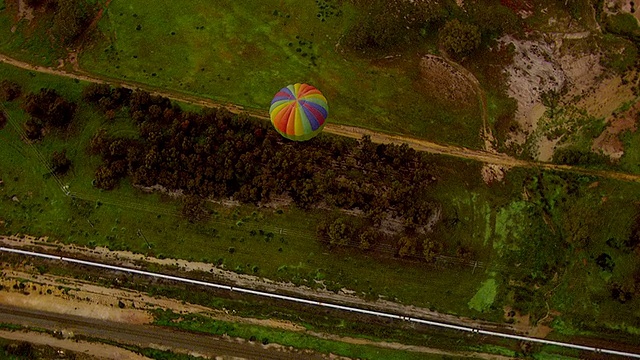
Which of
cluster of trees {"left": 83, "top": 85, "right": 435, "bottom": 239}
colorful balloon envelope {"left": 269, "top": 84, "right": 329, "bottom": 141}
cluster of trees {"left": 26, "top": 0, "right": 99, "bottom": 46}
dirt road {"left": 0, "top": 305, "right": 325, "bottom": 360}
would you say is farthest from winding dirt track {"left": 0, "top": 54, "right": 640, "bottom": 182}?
dirt road {"left": 0, "top": 305, "right": 325, "bottom": 360}

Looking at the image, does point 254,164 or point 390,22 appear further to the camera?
point 390,22

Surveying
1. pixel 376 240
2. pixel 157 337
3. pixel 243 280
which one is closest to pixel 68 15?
pixel 243 280

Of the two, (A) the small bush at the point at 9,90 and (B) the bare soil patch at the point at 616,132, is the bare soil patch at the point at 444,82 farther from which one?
(A) the small bush at the point at 9,90

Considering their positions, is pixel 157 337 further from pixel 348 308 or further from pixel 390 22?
pixel 390 22

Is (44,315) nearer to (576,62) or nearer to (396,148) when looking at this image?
(396,148)

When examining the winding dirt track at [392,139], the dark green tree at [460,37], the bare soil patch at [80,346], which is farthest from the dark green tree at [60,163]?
the dark green tree at [460,37]

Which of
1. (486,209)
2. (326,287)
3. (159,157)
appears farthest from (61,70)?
(486,209)
